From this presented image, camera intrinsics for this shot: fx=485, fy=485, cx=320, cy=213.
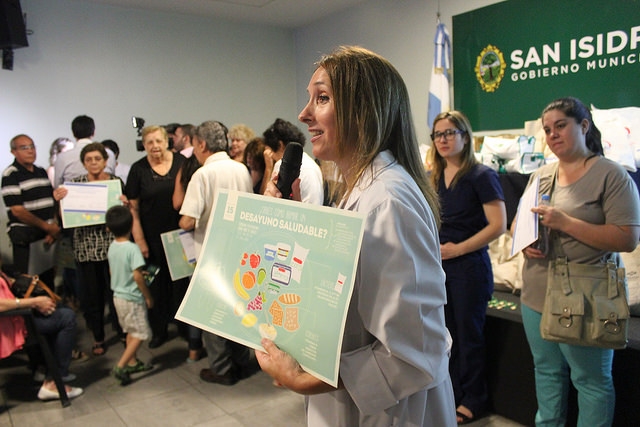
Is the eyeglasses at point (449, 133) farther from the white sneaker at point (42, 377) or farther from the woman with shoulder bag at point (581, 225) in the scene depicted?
the white sneaker at point (42, 377)

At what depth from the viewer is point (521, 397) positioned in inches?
97.7

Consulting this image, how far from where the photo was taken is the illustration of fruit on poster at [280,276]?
832mm

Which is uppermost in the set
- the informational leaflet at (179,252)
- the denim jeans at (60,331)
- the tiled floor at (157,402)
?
the informational leaflet at (179,252)

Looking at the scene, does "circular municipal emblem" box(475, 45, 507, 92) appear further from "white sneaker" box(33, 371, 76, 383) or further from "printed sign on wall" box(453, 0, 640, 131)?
"white sneaker" box(33, 371, 76, 383)

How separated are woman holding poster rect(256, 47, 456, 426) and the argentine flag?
397cm

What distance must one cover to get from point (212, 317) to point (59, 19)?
5514 millimetres

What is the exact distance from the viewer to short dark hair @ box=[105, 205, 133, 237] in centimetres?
319

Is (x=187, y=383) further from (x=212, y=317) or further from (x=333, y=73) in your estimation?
(x=333, y=73)

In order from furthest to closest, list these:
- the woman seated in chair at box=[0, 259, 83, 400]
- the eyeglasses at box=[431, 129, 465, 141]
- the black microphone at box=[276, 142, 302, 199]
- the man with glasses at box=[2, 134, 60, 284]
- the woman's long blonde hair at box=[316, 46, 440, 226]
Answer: the man with glasses at box=[2, 134, 60, 284] < the woman seated in chair at box=[0, 259, 83, 400] < the eyeglasses at box=[431, 129, 465, 141] < the black microphone at box=[276, 142, 302, 199] < the woman's long blonde hair at box=[316, 46, 440, 226]

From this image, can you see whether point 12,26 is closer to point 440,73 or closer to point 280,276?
point 440,73

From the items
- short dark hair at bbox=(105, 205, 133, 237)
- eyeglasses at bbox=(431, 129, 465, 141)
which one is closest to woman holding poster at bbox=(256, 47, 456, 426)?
eyeglasses at bbox=(431, 129, 465, 141)

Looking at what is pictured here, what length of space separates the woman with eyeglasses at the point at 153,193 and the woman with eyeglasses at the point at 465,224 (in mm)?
1995

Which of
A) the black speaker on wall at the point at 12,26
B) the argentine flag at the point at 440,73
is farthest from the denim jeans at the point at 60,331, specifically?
the argentine flag at the point at 440,73

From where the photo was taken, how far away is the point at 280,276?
914 mm
